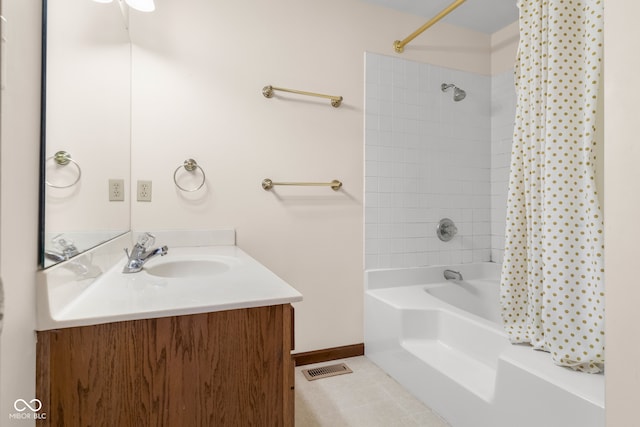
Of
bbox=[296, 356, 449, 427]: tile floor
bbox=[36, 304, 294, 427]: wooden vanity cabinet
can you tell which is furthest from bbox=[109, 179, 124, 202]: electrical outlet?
bbox=[296, 356, 449, 427]: tile floor

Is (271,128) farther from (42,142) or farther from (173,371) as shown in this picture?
(173,371)

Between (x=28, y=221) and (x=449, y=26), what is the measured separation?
264cm

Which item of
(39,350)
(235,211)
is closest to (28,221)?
(39,350)

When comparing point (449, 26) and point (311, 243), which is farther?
point (449, 26)

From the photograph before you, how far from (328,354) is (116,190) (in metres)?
1.45

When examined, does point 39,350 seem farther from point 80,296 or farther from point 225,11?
point 225,11

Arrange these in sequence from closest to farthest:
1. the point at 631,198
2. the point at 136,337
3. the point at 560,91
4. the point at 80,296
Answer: the point at 631,198 < the point at 136,337 < the point at 80,296 < the point at 560,91

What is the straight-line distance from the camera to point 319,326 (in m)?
1.95

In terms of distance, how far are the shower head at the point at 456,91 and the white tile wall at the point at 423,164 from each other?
0.12 feet

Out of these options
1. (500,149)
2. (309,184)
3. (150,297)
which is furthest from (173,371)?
(500,149)

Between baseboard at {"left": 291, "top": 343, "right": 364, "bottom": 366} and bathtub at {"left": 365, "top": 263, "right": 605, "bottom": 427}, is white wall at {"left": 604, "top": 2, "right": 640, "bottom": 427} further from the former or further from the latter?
baseboard at {"left": 291, "top": 343, "right": 364, "bottom": 366}

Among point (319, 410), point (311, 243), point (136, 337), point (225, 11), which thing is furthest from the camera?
point (311, 243)

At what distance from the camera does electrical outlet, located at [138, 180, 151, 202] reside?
1.59 metres

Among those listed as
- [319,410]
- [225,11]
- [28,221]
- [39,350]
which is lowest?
[319,410]
